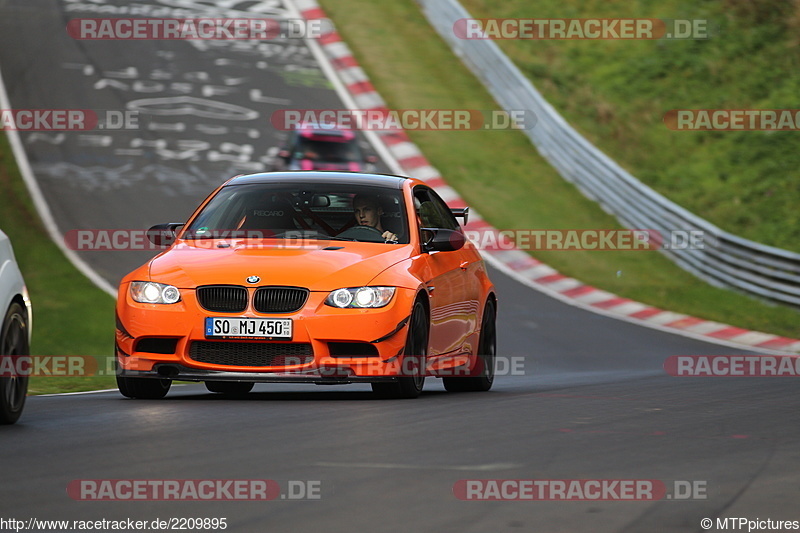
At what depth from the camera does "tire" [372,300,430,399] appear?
9.27 meters

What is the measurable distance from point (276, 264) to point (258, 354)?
1.96 feet

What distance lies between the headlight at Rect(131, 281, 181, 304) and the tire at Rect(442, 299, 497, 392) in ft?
8.67

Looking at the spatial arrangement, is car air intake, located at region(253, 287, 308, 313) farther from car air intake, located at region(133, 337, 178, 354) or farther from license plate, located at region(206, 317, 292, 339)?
car air intake, located at region(133, 337, 178, 354)

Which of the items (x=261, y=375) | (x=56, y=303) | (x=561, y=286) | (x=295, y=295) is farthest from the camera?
(x=561, y=286)

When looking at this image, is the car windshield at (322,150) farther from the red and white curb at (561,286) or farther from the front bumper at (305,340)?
the front bumper at (305,340)

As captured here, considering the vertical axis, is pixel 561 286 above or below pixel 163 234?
below

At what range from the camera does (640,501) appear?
18.4 ft

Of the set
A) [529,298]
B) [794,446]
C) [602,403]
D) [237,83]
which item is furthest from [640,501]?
[237,83]

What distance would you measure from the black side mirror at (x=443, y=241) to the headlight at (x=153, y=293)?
6.09 ft

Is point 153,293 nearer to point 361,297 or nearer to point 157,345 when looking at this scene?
point 157,345

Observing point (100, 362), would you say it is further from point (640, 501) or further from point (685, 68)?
point (685, 68)

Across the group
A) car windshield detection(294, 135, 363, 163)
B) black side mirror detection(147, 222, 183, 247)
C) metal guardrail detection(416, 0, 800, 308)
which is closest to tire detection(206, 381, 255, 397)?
black side mirror detection(147, 222, 183, 247)

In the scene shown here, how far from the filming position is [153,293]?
9141 millimetres

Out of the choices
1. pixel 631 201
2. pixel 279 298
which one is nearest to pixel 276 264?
pixel 279 298
